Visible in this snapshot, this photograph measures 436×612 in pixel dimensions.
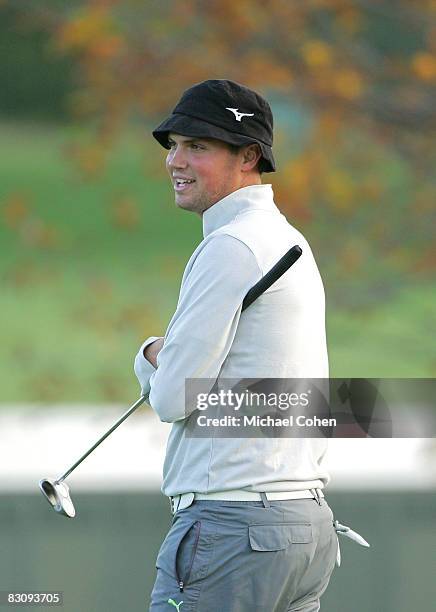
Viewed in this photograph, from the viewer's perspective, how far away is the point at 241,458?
6.23 ft

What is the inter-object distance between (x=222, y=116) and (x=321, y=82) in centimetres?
243

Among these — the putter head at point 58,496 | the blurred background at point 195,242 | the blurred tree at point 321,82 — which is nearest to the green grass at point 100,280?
the blurred background at point 195,242

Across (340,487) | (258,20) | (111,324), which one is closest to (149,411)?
(111,324)

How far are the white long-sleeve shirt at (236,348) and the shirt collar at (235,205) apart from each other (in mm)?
35

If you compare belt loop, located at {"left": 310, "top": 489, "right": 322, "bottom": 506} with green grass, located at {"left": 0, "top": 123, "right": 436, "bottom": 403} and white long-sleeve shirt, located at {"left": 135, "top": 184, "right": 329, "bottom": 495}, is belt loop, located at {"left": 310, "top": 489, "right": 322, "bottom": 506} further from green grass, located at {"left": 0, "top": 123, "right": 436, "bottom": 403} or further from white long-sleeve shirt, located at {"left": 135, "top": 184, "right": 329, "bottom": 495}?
green grass, located at {"left": 0, "top": 123, "right": 436, "bottom": 403}

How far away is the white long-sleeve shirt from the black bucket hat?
0.14 metres

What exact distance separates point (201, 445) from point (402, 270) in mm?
2693

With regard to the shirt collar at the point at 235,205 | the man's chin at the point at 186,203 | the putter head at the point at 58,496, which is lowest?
the putter head at the point at 58,496

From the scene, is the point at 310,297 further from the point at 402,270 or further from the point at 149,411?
the point at 149,411

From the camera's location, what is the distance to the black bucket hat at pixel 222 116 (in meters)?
2.04

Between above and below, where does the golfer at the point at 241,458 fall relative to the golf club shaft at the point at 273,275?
below

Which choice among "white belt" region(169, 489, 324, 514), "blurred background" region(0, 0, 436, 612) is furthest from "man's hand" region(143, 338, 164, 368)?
"blurred background" region(0, 0, 436, 612)

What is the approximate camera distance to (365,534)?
4.57 m

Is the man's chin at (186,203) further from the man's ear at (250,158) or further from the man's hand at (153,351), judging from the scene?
the man's hand at (153,351)
